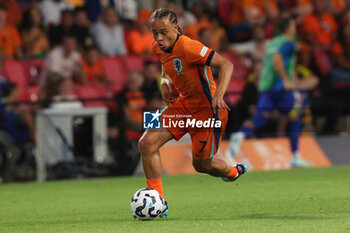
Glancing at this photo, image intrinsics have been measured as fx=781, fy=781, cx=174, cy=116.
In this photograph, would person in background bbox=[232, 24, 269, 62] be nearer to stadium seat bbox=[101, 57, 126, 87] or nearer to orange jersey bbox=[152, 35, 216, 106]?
stadium seat bbox=[101, 57, 126, 87]

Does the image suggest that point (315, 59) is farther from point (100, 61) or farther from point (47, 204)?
point (47, 204)

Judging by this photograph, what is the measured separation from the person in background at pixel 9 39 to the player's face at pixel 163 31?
9122 millimetres

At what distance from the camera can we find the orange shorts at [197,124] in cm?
788

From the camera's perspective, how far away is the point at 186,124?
7.93m

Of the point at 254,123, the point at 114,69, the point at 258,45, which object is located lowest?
the point at 254,123

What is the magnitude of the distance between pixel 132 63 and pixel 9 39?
9.00ft

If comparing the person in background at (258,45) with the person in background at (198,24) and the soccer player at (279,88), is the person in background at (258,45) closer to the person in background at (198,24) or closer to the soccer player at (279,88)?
the person in background at (198,24)

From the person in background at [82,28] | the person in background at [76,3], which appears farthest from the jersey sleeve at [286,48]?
the person in background at [76,3]

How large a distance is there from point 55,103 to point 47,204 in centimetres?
466

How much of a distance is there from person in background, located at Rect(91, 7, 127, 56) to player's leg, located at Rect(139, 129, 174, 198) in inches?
396

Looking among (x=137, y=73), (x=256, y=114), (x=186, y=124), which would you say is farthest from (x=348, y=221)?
(x=137, y=73)

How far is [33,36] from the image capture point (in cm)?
1662

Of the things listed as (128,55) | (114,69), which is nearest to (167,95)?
(114,69)

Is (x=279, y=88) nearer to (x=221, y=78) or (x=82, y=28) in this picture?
(x=82, y=28)
